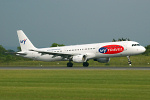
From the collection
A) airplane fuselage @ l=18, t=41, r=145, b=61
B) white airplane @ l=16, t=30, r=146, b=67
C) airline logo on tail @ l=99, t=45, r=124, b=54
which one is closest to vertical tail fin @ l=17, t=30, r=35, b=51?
white airplane @ l=16, t=30, r=146, b=67

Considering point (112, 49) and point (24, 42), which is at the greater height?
point (24, 42)

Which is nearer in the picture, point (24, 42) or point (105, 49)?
point (105, 49)

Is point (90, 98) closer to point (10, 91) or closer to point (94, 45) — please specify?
point (10, 91)

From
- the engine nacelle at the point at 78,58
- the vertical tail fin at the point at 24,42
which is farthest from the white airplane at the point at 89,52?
the vertical tail fin at the point at 24,42

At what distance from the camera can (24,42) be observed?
66.2 metres

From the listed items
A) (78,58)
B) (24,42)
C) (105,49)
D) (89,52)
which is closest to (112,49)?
(105,49)

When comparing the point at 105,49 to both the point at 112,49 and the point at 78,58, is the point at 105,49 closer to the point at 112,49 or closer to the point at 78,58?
the point at 112,49

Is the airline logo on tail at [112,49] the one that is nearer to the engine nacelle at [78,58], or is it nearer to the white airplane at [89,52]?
the white airplane at [89,52]

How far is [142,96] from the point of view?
58.4 ft

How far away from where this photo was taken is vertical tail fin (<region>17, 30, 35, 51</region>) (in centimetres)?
6594

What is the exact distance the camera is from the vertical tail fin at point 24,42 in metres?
65.9

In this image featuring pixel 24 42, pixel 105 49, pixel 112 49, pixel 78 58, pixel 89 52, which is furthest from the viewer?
pixel 24 42

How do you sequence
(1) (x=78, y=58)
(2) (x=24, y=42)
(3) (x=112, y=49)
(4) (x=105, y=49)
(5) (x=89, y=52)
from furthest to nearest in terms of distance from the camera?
(2) (x=24, y=42) < (5) (x=89, y=52) < (1) (x=78, y=58) < (4) (x=105, y=49) < (3) (x=112, y=49)

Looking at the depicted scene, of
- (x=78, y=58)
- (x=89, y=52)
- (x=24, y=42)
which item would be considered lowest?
(x=78, y=58)
